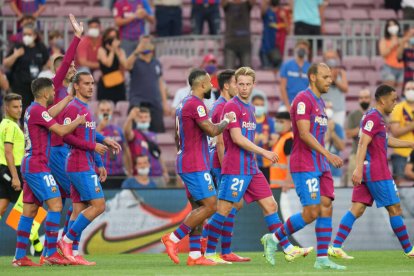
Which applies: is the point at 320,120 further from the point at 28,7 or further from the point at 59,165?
the point at 28,7

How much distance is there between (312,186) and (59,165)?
328 centimetres

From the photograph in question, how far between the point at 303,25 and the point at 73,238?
10.7 meters

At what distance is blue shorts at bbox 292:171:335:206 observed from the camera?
46.3 ft

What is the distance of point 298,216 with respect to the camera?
14422mm

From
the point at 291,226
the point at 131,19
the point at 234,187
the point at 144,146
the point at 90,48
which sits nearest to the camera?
the point at 291,226

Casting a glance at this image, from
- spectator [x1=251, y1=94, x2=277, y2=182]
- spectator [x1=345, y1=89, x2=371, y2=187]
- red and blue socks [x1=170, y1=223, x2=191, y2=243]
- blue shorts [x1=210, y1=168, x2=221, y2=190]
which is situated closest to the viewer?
red and blue socks [x1=170, y1=223, x2=191, y2=243]

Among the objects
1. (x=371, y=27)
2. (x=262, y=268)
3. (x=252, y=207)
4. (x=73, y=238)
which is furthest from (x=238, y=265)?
(x=371, y=27)

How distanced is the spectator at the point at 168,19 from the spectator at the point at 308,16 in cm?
221

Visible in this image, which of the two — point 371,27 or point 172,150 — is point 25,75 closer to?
point 172,150

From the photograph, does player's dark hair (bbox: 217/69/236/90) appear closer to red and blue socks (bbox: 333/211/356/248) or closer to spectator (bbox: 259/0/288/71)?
red and blue socks (bbox: 333/211/356/248)

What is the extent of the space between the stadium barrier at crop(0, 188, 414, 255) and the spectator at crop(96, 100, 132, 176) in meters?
1.62

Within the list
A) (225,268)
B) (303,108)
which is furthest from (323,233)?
(303,108)

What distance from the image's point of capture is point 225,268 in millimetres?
14391

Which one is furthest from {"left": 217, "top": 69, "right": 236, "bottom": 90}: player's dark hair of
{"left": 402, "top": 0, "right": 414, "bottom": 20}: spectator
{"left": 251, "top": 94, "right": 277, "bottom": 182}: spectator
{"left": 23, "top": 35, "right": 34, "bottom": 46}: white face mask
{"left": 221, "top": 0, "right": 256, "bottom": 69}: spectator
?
{"left": 402, "top": 0, "right": 414, "bottom": 20}: spectator
